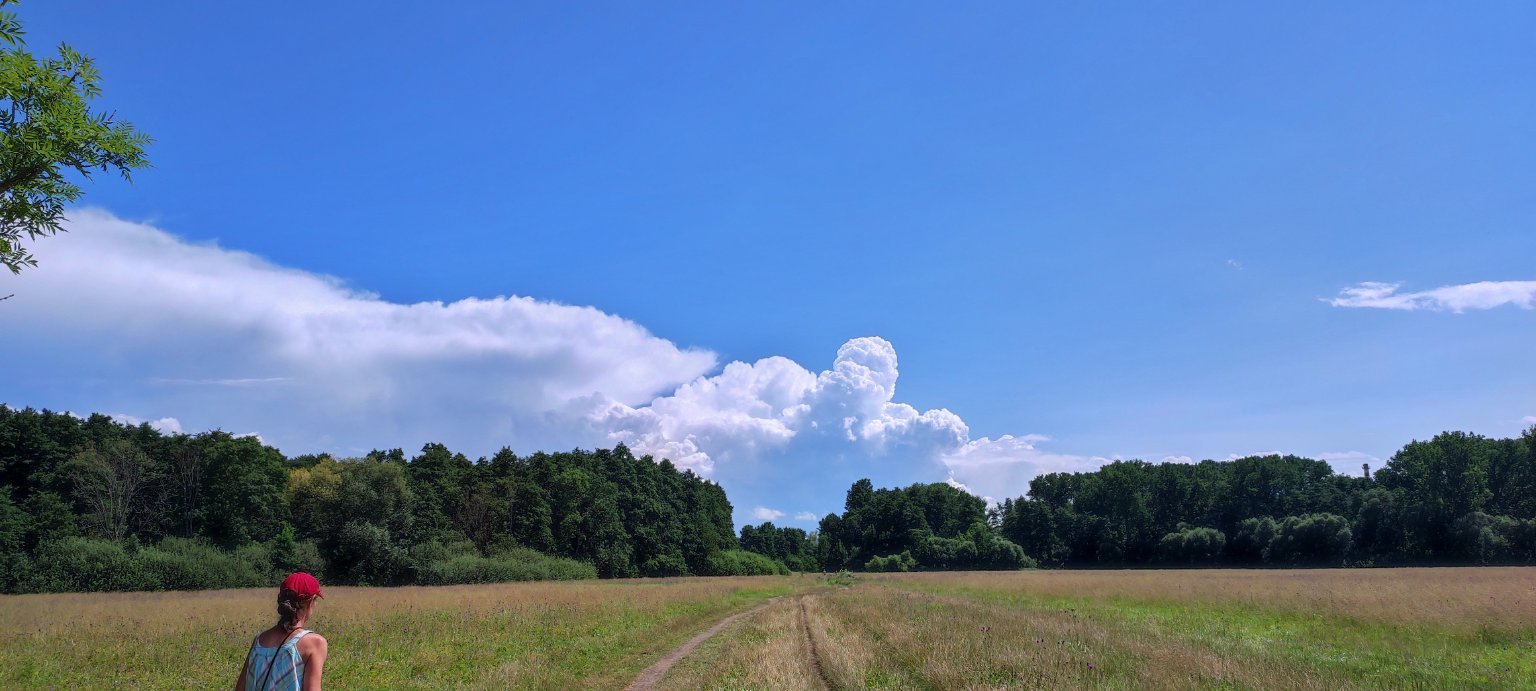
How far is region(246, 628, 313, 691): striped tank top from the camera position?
4.59 meters

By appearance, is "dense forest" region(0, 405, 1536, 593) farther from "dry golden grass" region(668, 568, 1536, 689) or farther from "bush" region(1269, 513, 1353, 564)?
"dry golden grass" region(668, 568, 1536, 689)

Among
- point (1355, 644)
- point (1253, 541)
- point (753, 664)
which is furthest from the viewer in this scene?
point (1253, 541)

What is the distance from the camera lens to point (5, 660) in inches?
541

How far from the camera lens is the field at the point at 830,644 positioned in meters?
11.5

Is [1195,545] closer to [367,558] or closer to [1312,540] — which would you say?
[1312,540]

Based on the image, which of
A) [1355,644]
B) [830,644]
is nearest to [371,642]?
[830,644]

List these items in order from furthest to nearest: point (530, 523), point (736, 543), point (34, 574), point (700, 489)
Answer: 1. point (736, 543)
2. point (700, 489)
3. point (530, 523)
4. point (34, 574)

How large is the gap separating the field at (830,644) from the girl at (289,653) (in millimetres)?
7716

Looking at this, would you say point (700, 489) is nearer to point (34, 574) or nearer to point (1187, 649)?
point (34, 574)

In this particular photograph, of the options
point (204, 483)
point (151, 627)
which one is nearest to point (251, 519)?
point (204, 483)

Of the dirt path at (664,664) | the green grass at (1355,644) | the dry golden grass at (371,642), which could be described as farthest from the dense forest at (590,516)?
the green grass at (1355,644)

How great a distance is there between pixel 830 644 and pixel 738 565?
82473 millimetres

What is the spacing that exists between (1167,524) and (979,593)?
285 ft

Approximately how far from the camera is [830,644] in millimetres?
15141
